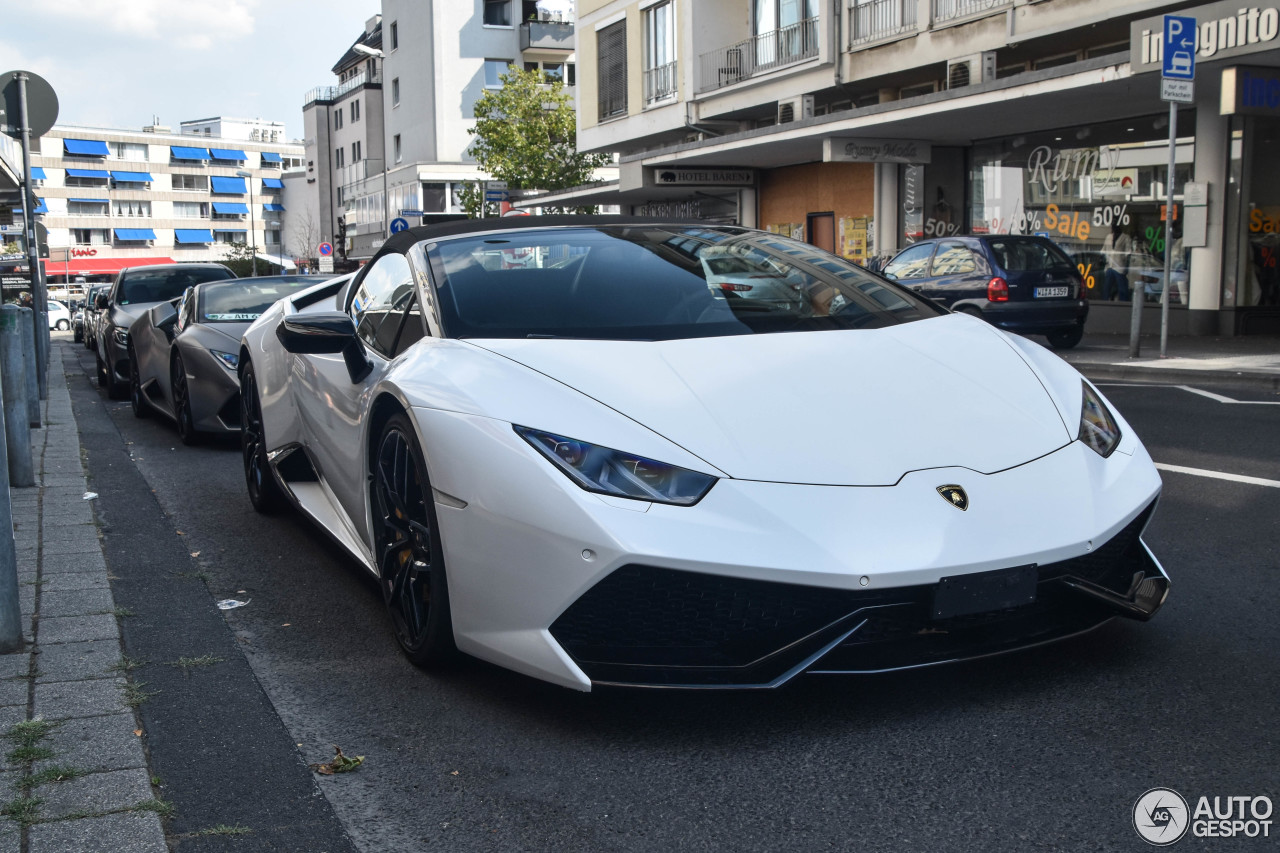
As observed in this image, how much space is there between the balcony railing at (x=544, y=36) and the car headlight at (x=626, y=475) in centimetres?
5974

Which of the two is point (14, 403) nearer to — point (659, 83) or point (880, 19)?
point (880, 19)

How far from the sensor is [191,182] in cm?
11138

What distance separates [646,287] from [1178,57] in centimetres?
1119

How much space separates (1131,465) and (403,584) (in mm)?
2029

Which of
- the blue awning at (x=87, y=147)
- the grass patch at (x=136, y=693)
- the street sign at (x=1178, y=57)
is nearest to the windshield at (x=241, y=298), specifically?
the grass patch at (x=136, y=693)

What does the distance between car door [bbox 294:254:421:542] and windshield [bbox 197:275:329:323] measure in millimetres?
4567

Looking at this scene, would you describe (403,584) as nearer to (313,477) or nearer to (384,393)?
(384,393)

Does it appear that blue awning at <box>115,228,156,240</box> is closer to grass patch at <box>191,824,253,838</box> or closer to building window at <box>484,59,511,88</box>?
building window at <box>484,59,511,88</box>

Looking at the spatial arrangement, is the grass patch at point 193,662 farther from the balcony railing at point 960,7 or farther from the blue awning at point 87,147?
the blue awning at point 87,147

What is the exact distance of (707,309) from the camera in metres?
3.79

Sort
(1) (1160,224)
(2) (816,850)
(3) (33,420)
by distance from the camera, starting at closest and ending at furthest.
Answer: (2) (816,850) < (3) (33,420) < (1) (1160,224)

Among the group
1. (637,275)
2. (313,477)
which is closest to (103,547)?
(313,477)

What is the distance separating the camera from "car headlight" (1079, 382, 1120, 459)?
10.8ft


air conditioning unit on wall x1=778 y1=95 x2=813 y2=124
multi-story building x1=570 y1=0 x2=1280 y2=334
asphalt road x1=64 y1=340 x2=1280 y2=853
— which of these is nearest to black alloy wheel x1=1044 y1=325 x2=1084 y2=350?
multi-story building x1=570 y1=0 x2=1280 y2=334
